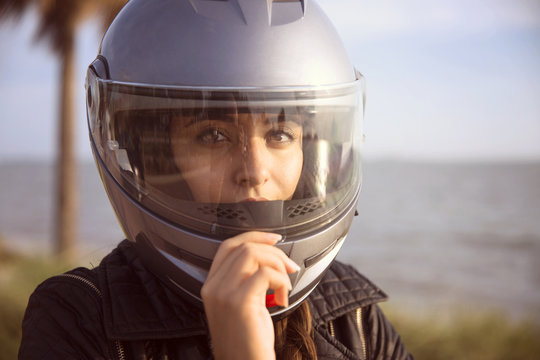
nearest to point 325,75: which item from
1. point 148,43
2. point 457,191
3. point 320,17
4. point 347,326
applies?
point 320,17

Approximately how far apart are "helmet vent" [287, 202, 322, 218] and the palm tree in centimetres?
495

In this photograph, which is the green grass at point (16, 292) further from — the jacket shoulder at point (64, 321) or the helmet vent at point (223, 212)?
the helmet vent at point (223, 212)

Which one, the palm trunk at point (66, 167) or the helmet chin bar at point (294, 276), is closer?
the helmet chin bar at point (294, 276)

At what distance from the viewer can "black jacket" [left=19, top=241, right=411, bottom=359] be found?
121cm

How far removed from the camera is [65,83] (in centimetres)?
655

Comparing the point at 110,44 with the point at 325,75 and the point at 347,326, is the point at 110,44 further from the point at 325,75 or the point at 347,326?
the point at 347,326

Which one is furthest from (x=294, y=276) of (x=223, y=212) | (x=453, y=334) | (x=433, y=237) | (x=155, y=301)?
(x=433, y=237)

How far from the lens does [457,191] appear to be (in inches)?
775

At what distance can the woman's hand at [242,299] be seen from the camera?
3.46 ft

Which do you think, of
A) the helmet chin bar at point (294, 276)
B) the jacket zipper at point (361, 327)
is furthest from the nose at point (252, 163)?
the jacket zipper at point (361, 327)

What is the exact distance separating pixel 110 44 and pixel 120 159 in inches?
12.9

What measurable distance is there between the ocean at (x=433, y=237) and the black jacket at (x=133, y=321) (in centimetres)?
31

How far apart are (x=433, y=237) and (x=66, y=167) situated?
8.49 meters

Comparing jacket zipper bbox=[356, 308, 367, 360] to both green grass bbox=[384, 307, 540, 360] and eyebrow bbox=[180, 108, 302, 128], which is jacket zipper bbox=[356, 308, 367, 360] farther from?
green grass bbox=[384, 307, 540, 360]
